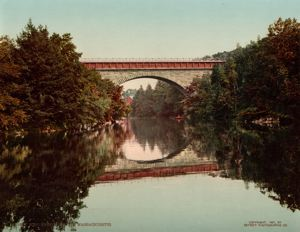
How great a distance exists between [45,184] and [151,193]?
2.50 metres

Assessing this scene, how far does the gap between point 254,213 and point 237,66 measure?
51816mm

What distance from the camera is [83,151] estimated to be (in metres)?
21.4

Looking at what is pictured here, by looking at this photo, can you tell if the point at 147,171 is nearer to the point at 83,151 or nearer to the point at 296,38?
the point at 83,151

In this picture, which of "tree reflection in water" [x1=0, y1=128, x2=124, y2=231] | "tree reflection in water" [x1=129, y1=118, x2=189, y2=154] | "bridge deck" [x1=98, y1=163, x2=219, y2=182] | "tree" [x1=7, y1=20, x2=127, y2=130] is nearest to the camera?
"tree reflection in water" [x1=0, y1=128, x2=124, y2=231]

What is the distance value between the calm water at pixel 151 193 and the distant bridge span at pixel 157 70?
156 feet

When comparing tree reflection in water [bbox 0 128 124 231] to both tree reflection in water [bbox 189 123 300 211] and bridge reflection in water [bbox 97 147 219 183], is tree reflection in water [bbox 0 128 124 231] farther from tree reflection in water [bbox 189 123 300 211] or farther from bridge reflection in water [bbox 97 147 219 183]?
tree reflection in water [bbox 189 123 300 211]

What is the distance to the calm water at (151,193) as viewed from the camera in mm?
8555

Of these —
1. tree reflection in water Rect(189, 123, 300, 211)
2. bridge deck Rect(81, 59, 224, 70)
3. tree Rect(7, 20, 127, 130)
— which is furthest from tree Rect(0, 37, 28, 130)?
bridge deck Rect(81, 59, 224, 70)

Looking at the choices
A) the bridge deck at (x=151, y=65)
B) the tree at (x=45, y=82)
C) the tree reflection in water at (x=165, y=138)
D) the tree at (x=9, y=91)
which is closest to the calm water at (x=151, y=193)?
the tree reflection in water at (x=165, y=138)

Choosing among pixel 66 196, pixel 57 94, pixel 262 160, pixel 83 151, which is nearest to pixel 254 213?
pixel 66 196

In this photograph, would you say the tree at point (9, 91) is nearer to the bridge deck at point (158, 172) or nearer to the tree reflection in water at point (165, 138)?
the tree reflection in water at point (165, 138)

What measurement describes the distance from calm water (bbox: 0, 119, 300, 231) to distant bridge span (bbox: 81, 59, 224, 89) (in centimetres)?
4758

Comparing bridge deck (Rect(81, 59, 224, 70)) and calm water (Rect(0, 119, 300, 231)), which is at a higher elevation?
bridge deck (Rect(81, 59, 224, 70))

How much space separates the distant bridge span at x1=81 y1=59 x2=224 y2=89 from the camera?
66438mm
